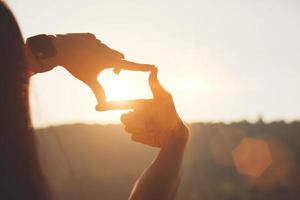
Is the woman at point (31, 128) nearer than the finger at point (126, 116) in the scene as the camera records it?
Yes

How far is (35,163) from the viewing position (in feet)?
4.58

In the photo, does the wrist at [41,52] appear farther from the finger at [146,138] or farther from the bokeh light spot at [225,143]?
the bokeh light spot at [225,143]

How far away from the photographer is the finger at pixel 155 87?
1775 mm

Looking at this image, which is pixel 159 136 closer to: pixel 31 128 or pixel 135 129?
pixel 135 129

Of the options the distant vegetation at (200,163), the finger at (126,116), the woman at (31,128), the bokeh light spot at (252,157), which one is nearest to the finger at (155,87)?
the woman at (31,128)

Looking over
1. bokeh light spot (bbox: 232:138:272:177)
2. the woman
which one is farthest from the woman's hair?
bokeh light spot (bbox: 232:138:272:177)

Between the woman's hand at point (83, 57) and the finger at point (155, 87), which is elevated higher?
the woman's hand at point (83, 57)

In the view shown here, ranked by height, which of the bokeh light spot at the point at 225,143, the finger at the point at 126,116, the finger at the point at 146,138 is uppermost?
the finger at the point at 126,116

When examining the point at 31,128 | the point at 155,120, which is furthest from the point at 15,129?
the point at 155,120

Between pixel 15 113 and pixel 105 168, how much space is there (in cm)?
4366

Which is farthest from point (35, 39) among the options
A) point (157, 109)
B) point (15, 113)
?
point (157, 109)

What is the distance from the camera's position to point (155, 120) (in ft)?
5.72

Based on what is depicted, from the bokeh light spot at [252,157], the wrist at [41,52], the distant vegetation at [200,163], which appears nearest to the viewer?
the wrist at [41,52]

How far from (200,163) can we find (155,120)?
44.0m
